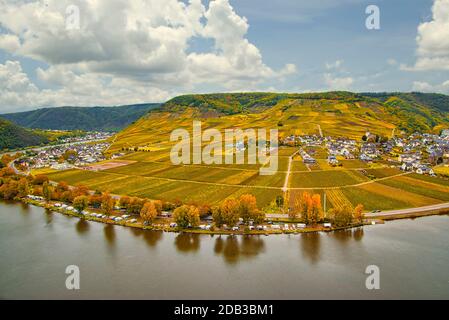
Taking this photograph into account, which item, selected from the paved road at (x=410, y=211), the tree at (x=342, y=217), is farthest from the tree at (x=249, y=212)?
the paved road at (x=410, y=211)

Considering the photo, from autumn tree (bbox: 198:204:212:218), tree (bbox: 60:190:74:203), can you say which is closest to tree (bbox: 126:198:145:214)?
autumn tree (bbox: 198:204:212:218)

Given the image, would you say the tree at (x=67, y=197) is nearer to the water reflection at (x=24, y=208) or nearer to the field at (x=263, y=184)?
the water reflection at (x=24, y=208)

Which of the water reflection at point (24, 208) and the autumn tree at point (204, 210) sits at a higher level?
the autumn tree at point (204, 210)

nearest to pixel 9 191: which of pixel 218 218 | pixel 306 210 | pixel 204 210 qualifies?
pixel 204 210

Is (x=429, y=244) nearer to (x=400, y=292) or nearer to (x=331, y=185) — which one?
(x=400, y=292)

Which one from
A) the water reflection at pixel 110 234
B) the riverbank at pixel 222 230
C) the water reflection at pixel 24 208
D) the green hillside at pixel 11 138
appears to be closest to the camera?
the water reflection at pixel 110 234

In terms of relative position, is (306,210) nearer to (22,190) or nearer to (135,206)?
(135,206)
